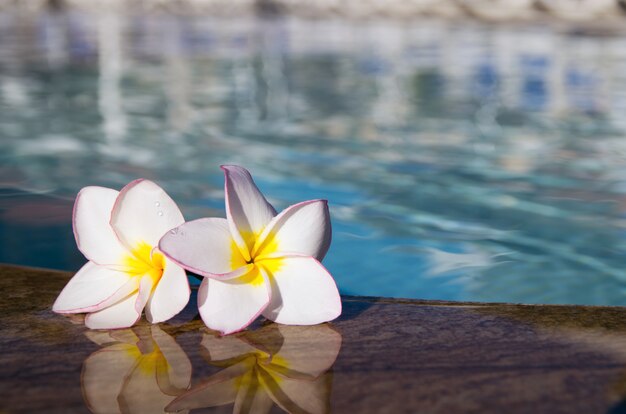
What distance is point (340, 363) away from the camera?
112cm

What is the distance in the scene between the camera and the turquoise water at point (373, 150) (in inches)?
95.3

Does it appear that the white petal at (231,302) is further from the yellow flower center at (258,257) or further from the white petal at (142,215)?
the white petal at (142,215)

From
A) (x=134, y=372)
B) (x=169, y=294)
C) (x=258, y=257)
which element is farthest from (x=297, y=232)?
(x=134, y=372)

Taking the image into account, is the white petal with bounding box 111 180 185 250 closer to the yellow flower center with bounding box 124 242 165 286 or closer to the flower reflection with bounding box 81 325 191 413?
the yellow flower center with bounding box 124 242 165 286

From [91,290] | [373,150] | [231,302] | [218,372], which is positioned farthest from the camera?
[373,150]

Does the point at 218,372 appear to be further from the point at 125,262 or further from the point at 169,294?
the point at 125,262

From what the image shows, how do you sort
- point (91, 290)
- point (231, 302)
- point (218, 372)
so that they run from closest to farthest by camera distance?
point (218, 372) < point (231, 302) < point (91, 290)

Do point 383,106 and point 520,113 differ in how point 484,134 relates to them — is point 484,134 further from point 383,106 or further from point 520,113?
point 383,106

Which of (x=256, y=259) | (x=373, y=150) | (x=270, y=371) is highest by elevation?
(x=256, y=259)

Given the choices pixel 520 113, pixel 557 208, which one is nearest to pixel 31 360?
pixel 557 208

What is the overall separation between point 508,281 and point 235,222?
1.22m

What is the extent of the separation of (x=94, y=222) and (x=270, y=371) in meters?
0.42

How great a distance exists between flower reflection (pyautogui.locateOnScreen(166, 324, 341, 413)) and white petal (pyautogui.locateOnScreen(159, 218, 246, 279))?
0.34 feet

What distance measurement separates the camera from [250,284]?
4.00ft
